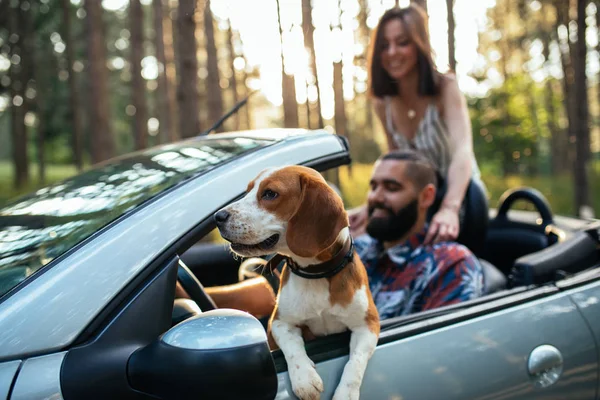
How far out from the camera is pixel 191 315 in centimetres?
192

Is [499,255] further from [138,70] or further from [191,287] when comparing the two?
[138,70]

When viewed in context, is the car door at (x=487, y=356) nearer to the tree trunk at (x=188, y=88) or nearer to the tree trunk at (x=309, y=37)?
the tree trunk at (x=188, y=88)

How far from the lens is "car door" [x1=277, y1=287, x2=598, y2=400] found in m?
1.85

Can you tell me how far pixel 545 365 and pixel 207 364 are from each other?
134cm

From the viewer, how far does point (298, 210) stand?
1873mm

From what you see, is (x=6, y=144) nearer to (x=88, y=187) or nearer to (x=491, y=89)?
(x=491, y=89)

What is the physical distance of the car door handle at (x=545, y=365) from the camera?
81.9 inches

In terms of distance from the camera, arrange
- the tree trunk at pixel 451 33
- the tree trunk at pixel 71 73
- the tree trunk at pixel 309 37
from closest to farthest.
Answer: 1. the tree trunk at pixel 451 33
2. the tree trunk at pixel 309 37
3. the tree trunk at pixel 71 73

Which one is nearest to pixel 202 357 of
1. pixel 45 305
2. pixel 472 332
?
pixel 45 305

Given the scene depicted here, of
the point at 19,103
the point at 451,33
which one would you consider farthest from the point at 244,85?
the point at 451,33

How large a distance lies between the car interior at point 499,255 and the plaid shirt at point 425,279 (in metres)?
0.12

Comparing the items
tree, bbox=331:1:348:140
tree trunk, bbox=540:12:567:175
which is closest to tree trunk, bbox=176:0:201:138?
tree, bbox=331:1:348:140

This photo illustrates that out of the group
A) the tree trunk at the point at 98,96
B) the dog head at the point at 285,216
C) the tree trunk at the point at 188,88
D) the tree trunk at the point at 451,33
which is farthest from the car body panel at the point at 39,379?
the tree trunk at the point at 98,96

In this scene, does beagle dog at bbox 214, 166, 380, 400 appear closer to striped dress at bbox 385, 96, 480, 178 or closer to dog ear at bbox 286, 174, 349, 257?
dog ear at bbox 286, 174, 349, 257
